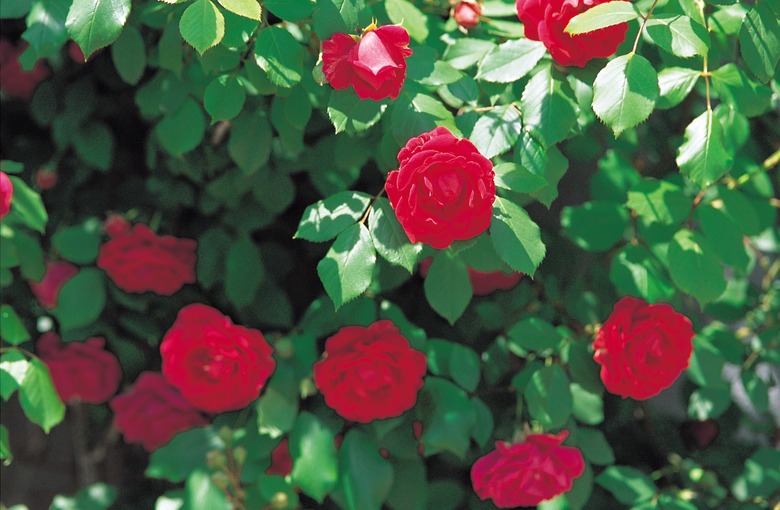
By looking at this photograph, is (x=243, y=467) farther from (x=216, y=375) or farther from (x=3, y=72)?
(x=3, y=72)

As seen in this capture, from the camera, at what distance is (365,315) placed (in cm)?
129

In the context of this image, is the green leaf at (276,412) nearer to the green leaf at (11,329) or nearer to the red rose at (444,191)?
the green leaf at (11,329)

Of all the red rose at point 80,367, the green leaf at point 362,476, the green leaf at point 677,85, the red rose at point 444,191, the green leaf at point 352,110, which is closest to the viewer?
the red rose at point 444,191

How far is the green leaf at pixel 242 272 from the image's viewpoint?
4.80ft

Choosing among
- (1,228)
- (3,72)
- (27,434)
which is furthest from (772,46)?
(27,434)

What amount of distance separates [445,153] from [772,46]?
15.2 inches

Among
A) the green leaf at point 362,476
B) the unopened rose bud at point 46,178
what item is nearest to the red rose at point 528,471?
the green leaf at point 362,476

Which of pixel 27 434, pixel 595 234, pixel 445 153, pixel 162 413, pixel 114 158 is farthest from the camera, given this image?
pixel 27 434

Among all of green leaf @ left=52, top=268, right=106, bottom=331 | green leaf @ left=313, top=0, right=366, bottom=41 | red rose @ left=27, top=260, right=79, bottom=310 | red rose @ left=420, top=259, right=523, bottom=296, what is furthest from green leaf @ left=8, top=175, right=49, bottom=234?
red rose @ left=420, top=259, right=523, bottom=296

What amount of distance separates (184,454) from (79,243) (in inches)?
16.8

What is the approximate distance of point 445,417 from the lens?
125cm

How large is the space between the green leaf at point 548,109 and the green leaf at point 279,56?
0.27 m

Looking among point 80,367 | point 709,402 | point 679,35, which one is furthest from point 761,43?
point 80,367

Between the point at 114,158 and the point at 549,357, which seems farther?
the point at 114,158
